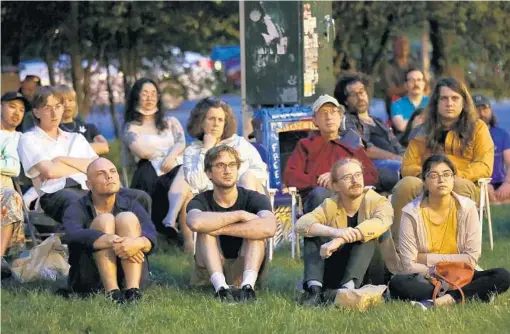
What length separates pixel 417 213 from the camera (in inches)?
283

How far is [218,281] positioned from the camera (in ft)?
23.8

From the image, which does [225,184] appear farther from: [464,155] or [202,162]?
[464,155]

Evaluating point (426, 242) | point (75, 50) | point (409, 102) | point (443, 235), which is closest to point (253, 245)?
point (426, 242)

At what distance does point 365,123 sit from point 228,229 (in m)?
2.63

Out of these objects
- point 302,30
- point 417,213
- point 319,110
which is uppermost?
point 302,30

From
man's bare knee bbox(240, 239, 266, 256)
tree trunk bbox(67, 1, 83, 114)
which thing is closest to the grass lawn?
man's bare knee bbox(240, 239, 266, 256)

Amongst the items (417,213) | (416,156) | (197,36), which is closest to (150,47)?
(197,36)

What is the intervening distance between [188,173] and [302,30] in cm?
218

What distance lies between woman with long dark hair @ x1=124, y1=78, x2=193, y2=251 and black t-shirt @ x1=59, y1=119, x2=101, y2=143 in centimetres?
28

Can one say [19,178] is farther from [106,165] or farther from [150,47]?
[150,47]

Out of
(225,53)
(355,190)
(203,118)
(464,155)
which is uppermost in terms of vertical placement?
(225,53)

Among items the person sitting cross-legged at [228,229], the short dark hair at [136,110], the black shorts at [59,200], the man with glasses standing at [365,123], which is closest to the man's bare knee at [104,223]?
the person sitting cross-legged at [228,229]

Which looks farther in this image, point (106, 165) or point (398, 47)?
point (398, 47)

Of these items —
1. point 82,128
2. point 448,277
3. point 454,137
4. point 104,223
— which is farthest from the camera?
point 82,128
